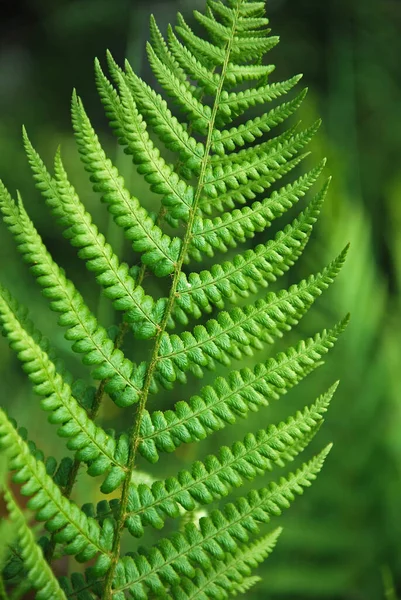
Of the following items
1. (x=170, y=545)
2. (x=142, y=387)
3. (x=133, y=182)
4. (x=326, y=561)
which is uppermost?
(x=133, y=182)

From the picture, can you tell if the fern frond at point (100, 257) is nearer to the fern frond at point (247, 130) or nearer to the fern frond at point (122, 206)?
the fern frond at point (122, 206)

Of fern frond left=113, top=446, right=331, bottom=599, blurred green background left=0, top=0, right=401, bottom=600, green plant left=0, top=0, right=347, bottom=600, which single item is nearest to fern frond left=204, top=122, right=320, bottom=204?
green plant left=0, top=0, right=347, bottom=600

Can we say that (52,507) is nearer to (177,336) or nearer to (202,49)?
(177,336)

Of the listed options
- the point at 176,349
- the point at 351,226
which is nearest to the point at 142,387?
Result: the point at 176,349

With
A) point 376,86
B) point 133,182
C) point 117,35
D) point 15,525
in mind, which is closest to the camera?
point 15,525

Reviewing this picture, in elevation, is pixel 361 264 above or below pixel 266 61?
below

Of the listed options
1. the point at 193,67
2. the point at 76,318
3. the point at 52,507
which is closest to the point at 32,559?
the point at 52,507

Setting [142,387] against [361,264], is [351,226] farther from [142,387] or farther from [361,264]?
[142,387]

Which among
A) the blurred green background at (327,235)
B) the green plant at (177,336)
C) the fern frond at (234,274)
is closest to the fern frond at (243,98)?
the green plant at (177,336)
